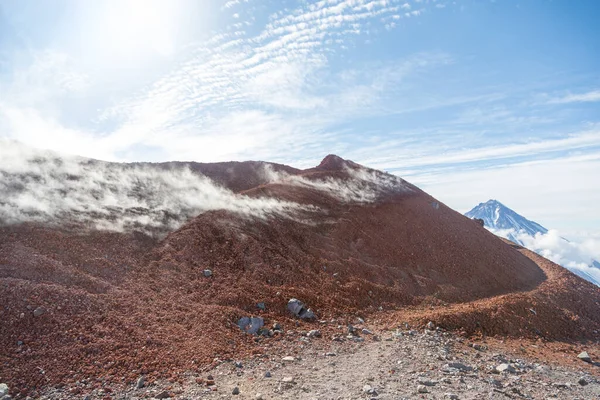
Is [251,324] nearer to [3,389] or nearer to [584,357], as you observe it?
[3,389]

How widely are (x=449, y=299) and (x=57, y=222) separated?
76.3 feet

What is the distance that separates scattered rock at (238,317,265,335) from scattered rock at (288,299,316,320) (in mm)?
2034

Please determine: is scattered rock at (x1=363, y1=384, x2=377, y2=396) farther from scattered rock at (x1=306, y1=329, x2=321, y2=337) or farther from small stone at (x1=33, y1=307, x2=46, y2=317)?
small stone at (x1=33, y1=307, x2=46, y2=317)

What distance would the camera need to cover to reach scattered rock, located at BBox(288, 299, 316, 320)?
16.0 m

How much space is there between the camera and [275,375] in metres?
10.8

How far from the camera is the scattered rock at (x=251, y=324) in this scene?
13.9m

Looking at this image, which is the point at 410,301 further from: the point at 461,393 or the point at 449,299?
the point at 461,393

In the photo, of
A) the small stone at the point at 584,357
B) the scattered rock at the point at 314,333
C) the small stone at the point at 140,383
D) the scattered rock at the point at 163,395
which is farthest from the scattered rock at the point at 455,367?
the small stone at the point at 140,383

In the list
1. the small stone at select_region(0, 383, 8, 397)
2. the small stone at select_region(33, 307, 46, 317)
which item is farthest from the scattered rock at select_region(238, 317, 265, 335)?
the small stone at select_region(0, 383, 8, 397)

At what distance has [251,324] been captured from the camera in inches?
559

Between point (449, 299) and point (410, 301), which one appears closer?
point (410, 301)

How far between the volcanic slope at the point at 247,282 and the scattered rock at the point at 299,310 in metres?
0.50

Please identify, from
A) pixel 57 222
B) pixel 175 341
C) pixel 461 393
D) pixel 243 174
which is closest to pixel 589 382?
pixel 461 393

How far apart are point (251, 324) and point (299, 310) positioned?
2.83 meters
